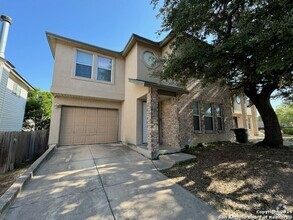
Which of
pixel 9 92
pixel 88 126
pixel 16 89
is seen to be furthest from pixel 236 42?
pixel 16 89

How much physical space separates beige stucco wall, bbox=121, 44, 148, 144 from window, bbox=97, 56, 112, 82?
1.20 metres

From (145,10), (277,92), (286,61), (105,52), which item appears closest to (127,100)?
(105,52)

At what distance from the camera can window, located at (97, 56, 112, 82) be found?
9.98 m

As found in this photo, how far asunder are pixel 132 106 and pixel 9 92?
9.19 m

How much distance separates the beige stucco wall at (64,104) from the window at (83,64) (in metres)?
1.61

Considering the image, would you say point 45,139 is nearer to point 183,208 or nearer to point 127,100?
point 127,100

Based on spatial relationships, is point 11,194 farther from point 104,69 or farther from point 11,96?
point 11,96

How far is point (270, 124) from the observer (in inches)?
306

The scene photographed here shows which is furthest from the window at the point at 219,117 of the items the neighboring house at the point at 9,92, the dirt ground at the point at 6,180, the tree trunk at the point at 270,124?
the neighboring house at the point at 9,92

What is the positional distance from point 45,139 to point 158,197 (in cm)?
854

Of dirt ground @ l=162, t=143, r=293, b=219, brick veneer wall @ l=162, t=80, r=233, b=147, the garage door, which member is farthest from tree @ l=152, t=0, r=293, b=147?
the garage door

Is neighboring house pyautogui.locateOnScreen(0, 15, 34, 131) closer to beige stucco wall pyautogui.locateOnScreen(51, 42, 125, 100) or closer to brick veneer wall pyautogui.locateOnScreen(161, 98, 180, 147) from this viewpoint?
beige stucco wall pyautogui.locateOnScreen(51, 42, 125, 100)

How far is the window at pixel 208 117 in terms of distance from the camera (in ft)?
31.6

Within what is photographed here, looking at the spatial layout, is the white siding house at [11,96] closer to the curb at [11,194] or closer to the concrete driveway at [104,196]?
the concrete driveway at [104,196]
